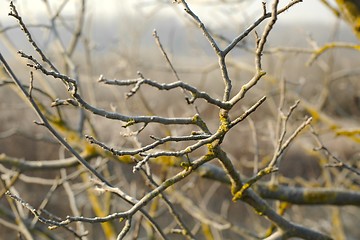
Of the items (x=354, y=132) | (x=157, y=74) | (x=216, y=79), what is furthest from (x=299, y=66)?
(x=354, y=132)

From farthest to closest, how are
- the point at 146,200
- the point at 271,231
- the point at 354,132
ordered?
the point at 354,132 < the point at 271,231 < the point at 146,200

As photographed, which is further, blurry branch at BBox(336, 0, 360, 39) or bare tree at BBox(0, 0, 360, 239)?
blurry branch at BBox(336, 0, 360, 39)

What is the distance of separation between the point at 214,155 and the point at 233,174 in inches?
10.2

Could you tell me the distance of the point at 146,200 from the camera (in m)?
1.24

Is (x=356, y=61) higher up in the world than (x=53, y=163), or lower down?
higher up

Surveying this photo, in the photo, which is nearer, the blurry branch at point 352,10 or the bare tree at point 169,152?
the bare tree at point 169,152

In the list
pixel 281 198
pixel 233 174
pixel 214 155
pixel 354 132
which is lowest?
pixel 214 155

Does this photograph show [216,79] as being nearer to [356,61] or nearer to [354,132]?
[356,61]

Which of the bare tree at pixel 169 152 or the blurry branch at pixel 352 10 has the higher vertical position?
the blurry branch at pixel 352 10

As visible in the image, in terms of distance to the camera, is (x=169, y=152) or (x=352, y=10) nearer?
(x=169, y=152)

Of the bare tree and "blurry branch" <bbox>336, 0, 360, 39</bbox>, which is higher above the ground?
"blurry branch" <bbox>336, 0, 360, 39</bbox>

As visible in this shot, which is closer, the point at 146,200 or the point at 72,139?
the point at 146,200

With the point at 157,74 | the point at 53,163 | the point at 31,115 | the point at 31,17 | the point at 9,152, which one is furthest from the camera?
the point at 157,74

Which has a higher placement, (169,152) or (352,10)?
(352,10)
